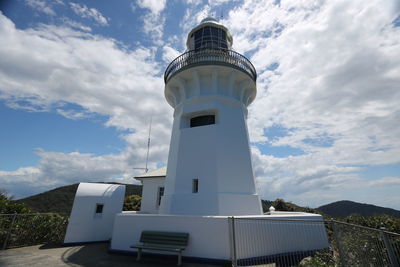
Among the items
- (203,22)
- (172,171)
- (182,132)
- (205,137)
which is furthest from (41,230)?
(203,22)

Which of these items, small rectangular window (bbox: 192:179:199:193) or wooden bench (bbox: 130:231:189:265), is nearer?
wooden bench (bbox: 130:231:189:265)

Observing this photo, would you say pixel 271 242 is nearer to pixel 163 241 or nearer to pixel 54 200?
pixel 163 241

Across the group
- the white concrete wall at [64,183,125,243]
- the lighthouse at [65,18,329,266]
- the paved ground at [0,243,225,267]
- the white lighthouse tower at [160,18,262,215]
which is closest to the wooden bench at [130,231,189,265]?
the lighthouse at [65,18,329,266]

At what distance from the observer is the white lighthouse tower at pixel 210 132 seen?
8.33m

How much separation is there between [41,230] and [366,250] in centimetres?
1245

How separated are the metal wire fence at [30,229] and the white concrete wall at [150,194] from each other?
17.7 ft

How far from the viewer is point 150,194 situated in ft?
47.9

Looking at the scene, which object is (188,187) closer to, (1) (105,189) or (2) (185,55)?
(1) (105,189)

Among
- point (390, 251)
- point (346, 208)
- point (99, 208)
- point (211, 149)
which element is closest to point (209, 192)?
point (211, 149)

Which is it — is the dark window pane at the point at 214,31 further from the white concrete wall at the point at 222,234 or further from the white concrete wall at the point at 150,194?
the white concrete wall at the point at 150,194

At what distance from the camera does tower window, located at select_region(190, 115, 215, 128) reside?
10109 mm

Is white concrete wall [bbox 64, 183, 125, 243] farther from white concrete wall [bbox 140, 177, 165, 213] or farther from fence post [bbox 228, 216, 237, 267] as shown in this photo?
fence post [bbox 228, 216, 237, 267]

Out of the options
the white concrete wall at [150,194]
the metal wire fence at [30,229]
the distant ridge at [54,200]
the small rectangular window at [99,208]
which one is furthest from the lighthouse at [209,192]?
the distant ridge at [54,200]

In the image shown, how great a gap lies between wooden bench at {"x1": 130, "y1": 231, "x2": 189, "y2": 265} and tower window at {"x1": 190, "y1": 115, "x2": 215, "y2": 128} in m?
5.56
